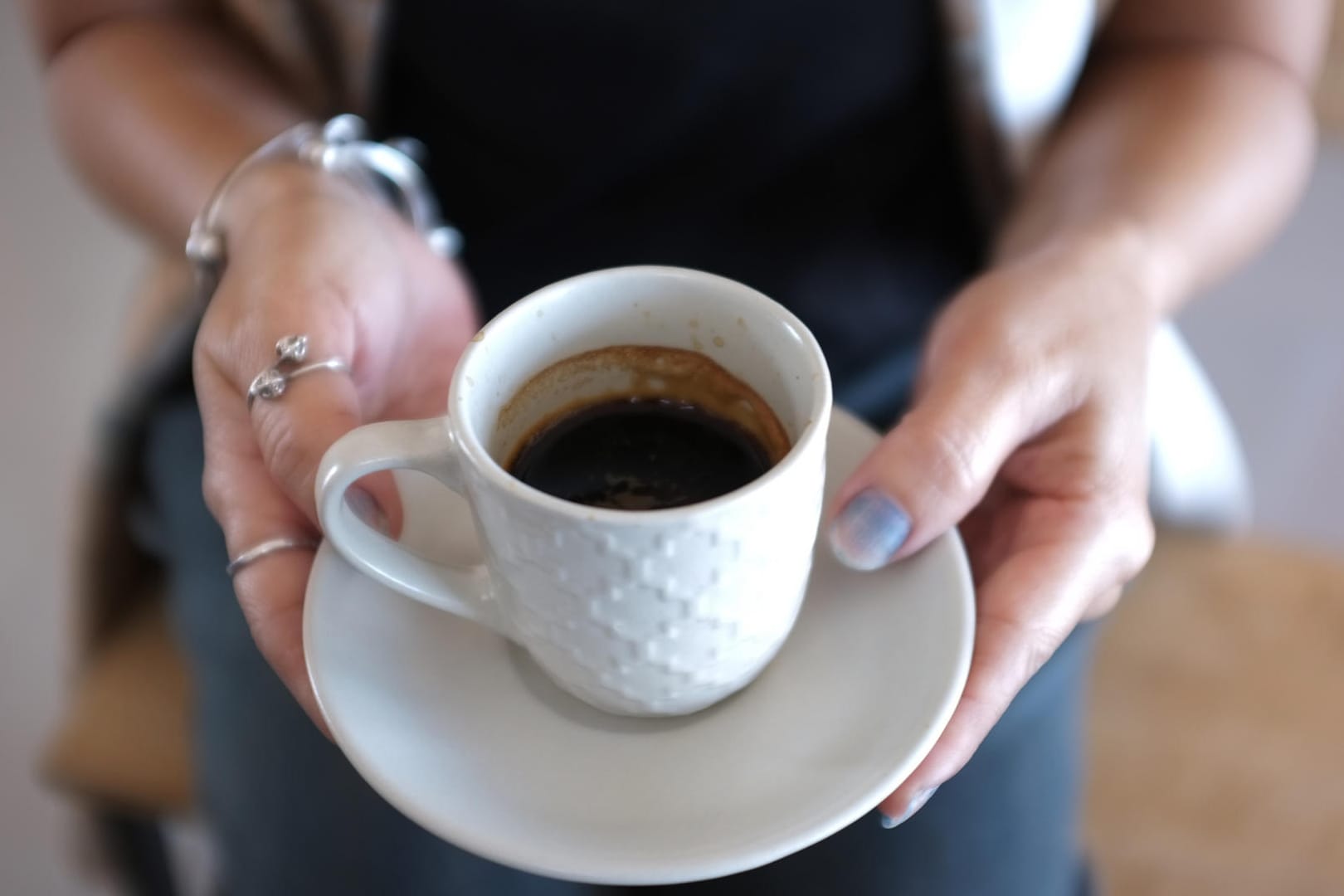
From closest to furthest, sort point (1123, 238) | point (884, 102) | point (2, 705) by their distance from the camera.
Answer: point (1123, 238) → point (884, 102) → point (2, 705)

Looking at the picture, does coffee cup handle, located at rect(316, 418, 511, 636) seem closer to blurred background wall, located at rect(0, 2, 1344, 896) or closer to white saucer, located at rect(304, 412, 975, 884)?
white saucer, located at rect(304, 412, 975, 884)

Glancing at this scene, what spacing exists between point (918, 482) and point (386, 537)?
0.93 feet

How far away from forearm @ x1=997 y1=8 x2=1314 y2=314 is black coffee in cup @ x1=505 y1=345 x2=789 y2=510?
35 cm

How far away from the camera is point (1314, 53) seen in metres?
0.98

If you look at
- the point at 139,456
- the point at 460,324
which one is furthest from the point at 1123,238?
the point at 139,456

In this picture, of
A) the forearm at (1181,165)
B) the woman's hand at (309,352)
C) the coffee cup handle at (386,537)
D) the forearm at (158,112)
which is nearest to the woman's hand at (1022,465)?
the forearm at (1181,165)

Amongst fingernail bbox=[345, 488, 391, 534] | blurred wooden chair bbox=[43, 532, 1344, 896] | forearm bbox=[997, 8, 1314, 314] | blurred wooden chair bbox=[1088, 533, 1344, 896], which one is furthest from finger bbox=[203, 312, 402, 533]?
blurred wooden chair bbox=[1088, 533, 1344, 896]

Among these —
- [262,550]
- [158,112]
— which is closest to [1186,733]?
[262,550]

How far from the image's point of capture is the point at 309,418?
0.62 meters

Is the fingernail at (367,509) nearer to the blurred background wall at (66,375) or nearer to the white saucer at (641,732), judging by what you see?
the white saucer at (641,732)

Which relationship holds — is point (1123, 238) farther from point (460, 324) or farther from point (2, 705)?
point (2, 705)

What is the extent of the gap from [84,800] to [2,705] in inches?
24.1

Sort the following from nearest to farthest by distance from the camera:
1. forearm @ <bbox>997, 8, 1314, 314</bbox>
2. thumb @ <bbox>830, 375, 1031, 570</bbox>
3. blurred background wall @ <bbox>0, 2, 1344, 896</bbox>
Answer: thumb @ <bbox>830, 375, 1031, 570</bbox>, forearm @ <bbox>997, 8, 1314, 314</bbox>, blurred background wall @ <bbox>0, 2, 1344, 896</bbox>

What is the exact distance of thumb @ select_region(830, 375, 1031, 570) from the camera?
598mm
